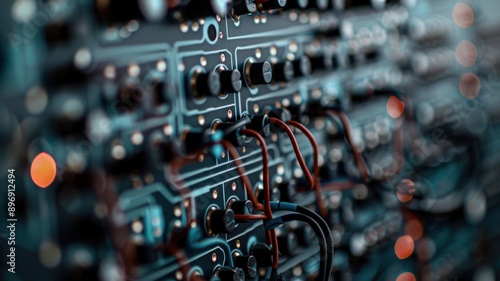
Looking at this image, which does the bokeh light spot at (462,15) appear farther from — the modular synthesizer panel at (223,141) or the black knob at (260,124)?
the black knob at (260,124)

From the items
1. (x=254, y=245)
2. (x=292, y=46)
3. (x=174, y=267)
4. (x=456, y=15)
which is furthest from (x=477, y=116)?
(x=174, y=267)

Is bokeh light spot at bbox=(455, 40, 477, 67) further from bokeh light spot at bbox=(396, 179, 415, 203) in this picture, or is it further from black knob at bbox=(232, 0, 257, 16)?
black knob at bbox=(232, 0, 257, 16)

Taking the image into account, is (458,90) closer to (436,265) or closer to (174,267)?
(436,265)

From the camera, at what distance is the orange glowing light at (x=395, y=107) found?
3.19ft

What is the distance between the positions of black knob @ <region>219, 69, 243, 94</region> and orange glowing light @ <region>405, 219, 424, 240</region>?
1.87 ft

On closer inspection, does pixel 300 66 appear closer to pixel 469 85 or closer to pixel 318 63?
pixel 318 63

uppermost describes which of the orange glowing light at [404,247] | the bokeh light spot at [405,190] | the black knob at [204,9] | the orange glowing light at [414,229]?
the black knob at [204,9]

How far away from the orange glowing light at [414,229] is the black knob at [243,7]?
590 mm

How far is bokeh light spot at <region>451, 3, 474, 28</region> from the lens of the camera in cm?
123

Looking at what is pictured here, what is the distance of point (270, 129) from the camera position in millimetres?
678

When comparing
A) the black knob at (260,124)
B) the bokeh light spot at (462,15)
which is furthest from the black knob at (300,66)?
the bokeh light spot at (462,15)

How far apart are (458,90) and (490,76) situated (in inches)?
8.6

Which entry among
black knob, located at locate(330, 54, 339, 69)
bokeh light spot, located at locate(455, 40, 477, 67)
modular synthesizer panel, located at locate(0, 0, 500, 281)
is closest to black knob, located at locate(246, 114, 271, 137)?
modular synthesizer panel, located at locate(0, 0, 500, 281)

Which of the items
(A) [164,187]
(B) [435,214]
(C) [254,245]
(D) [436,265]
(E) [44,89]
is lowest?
(D) [436,265]
